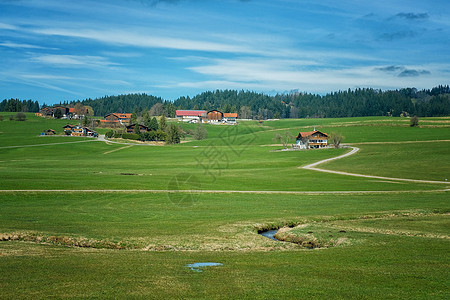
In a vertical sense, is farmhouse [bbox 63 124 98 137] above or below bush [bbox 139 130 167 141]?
above

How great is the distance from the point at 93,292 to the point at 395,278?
11208mm

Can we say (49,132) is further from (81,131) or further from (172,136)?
(172,136)

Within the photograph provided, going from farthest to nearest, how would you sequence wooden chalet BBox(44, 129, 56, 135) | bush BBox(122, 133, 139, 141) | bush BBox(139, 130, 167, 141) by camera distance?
wooden chalet BBox(44, 129, 56, 135) → bush BBox(122, 133, 139, 141) → bush BBox(139, 130, 167, 141)

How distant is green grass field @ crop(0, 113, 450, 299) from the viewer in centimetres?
1489

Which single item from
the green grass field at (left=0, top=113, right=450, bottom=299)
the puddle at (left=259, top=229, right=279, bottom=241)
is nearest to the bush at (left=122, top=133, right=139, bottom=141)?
the green grass field at (left=0, top=113, right=450, bottom=299)

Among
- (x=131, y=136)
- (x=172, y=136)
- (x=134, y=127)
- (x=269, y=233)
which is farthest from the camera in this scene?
(x=134, y=127)

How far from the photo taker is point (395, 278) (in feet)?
52.7

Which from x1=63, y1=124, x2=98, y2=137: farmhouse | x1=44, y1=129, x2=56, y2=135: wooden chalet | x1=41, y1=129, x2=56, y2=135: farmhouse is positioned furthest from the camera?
x1=63, y1=124, x2=98, y2=137: farmhouse

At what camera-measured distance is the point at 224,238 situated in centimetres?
2652

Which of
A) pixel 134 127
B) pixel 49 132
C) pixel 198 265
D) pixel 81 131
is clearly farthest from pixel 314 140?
pixel 198 265

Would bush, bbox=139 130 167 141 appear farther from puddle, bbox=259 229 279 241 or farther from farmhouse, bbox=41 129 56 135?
puddle, bbox=259 229 279 241

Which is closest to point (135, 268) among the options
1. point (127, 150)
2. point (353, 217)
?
point (353, 217)

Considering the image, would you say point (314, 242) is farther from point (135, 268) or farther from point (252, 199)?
point (252, 199)

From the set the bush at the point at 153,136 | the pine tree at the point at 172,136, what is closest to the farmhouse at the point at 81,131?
the bush at the point at 153,136
